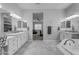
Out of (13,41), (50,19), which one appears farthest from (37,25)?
(13,41)

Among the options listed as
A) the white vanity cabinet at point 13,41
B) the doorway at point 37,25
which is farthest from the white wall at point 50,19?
the white vanity cabinet at point 13,41

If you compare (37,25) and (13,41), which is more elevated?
(37,25)

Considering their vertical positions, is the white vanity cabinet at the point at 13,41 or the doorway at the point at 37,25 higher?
the doorway at the point at 37,25

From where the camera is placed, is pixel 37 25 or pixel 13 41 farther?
pixel 13 41

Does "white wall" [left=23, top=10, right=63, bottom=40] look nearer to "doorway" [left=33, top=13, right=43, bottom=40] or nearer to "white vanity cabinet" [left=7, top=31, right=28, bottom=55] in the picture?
"doorway" [left=33, top=13, right=43, bottom=40]

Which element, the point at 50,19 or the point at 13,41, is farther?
the point at 13,41

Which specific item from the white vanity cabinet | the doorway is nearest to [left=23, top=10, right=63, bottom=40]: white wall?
the doorway

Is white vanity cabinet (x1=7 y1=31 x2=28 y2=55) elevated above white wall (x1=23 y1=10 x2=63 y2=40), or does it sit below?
below

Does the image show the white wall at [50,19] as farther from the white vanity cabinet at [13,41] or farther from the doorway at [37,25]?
the white vanity cabinet at [13,41]

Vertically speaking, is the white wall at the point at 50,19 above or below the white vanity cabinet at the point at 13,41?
above

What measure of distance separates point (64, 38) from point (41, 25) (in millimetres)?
294

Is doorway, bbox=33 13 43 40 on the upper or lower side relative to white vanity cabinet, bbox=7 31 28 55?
upper

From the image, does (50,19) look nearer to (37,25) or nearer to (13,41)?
(37,25)

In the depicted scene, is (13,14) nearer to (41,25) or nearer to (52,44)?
(41,25)
